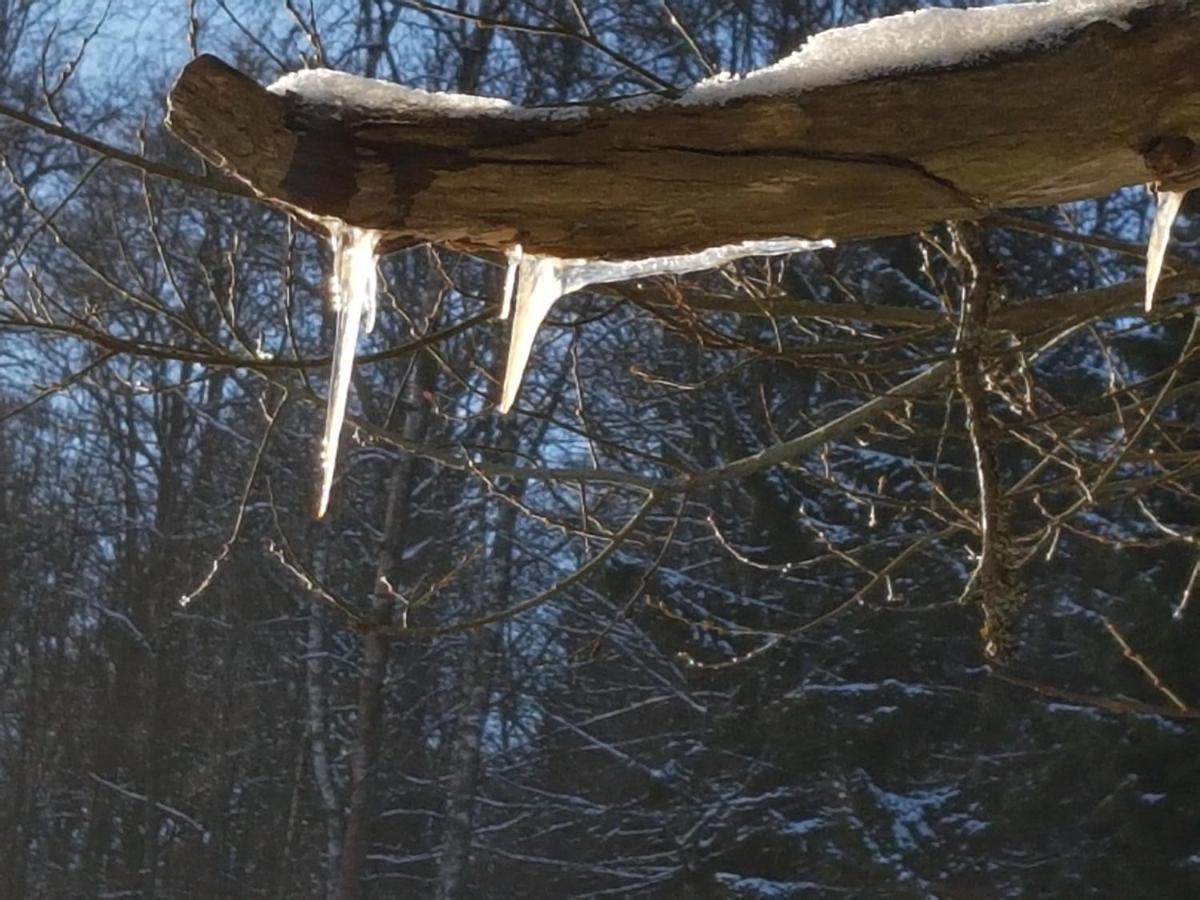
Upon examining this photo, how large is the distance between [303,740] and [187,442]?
2242 mm

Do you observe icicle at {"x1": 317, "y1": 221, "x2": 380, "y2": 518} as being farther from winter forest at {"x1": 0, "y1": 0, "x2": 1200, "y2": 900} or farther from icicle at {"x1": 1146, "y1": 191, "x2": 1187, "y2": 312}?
winter forest at {"x1": 0, "y1": 0, "x2": 1200, "y2": 900}

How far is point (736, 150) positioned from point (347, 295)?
538 mm

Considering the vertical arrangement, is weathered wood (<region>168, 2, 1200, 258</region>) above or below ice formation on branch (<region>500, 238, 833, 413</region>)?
below

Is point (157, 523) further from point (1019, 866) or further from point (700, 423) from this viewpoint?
point (1019, 866)

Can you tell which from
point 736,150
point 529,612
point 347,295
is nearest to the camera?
point 736,150

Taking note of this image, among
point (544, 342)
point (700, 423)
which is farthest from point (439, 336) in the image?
point (700, 423)

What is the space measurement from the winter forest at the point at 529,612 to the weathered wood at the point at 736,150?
194 inches

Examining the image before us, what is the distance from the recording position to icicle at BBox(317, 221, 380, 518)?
1.32 metres

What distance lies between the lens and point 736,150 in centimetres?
113

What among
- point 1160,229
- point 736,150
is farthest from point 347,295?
point 1160,229

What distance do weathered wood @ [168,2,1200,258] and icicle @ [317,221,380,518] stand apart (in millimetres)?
113

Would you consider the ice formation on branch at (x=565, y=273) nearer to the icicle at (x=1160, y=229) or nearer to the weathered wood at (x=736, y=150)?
the weathered wood at (x=736, y=150)

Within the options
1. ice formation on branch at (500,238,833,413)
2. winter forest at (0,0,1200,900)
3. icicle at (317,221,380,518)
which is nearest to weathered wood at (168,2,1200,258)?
icicle at (317,221,380,518)

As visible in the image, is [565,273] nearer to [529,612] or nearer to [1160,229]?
[1160,229]
